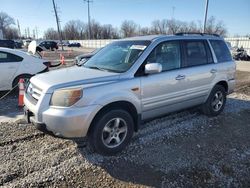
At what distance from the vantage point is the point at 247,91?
345 inches

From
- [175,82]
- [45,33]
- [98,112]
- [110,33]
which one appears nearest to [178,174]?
[98,112]

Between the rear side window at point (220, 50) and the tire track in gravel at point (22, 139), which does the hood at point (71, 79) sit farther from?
the rear side window at point (220, 50)

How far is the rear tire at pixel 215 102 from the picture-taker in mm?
5680

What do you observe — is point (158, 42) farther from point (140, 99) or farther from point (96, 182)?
point (96, 182)

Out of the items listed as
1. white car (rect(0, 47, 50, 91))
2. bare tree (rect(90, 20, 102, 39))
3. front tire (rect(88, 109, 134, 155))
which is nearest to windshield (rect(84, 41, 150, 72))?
front tire (rect(88, 109, 134, 155))

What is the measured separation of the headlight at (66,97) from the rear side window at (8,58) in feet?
15.5

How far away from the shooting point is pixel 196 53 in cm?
521

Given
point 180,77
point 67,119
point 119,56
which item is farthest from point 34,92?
point 180,77

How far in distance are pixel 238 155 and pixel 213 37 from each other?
284cm

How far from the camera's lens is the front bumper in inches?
135

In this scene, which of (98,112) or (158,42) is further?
(158,42)

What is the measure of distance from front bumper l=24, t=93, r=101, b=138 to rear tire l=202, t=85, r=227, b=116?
3.04m

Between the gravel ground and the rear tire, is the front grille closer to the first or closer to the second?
the gravel ground

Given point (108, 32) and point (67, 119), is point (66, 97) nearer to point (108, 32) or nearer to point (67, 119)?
point (67, 119)
